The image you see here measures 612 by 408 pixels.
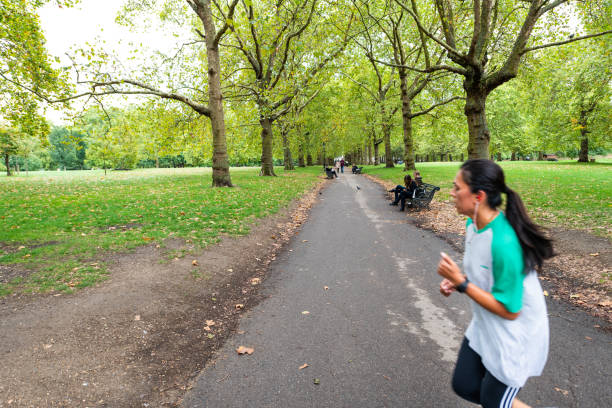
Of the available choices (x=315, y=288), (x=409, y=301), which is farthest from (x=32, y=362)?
(x=409, y=301)

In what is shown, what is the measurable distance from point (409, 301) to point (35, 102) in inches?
649

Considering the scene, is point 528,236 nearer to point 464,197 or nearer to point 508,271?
point 508,271

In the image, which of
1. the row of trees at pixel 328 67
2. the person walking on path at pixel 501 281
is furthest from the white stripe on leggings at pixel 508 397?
the row of trees at pixel 328 67

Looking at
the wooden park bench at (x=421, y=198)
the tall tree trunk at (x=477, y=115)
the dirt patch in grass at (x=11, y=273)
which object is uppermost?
the tall tree trunk at (x=477, y=115)

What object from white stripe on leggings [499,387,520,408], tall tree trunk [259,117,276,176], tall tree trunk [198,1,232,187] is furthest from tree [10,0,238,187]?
white stripe on leggings [499,387,520,408]

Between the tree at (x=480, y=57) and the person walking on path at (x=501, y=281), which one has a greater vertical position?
the tree at (x=480, y=57)

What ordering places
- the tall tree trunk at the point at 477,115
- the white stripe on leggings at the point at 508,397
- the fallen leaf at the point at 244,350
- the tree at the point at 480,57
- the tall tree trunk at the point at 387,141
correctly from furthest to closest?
the tall tree trunk at the point at 387,141 < the tall tree trunk at the point at 477,115 < the tree at the point at 480,57 < the fallen leaf at the point at 244,350 < the white stripe on leggings at the point at 508,397

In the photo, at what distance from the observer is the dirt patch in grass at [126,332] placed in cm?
290

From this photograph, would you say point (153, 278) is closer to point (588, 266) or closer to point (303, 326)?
point (303, 326)

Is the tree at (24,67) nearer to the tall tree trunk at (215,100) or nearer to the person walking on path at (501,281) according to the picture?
the tall tree trunk at (215,100)

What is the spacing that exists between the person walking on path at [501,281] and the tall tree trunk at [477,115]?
11.1 m

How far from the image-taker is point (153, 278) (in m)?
5.25

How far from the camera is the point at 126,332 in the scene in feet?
12.6

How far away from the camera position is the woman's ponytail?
1.66 meters
